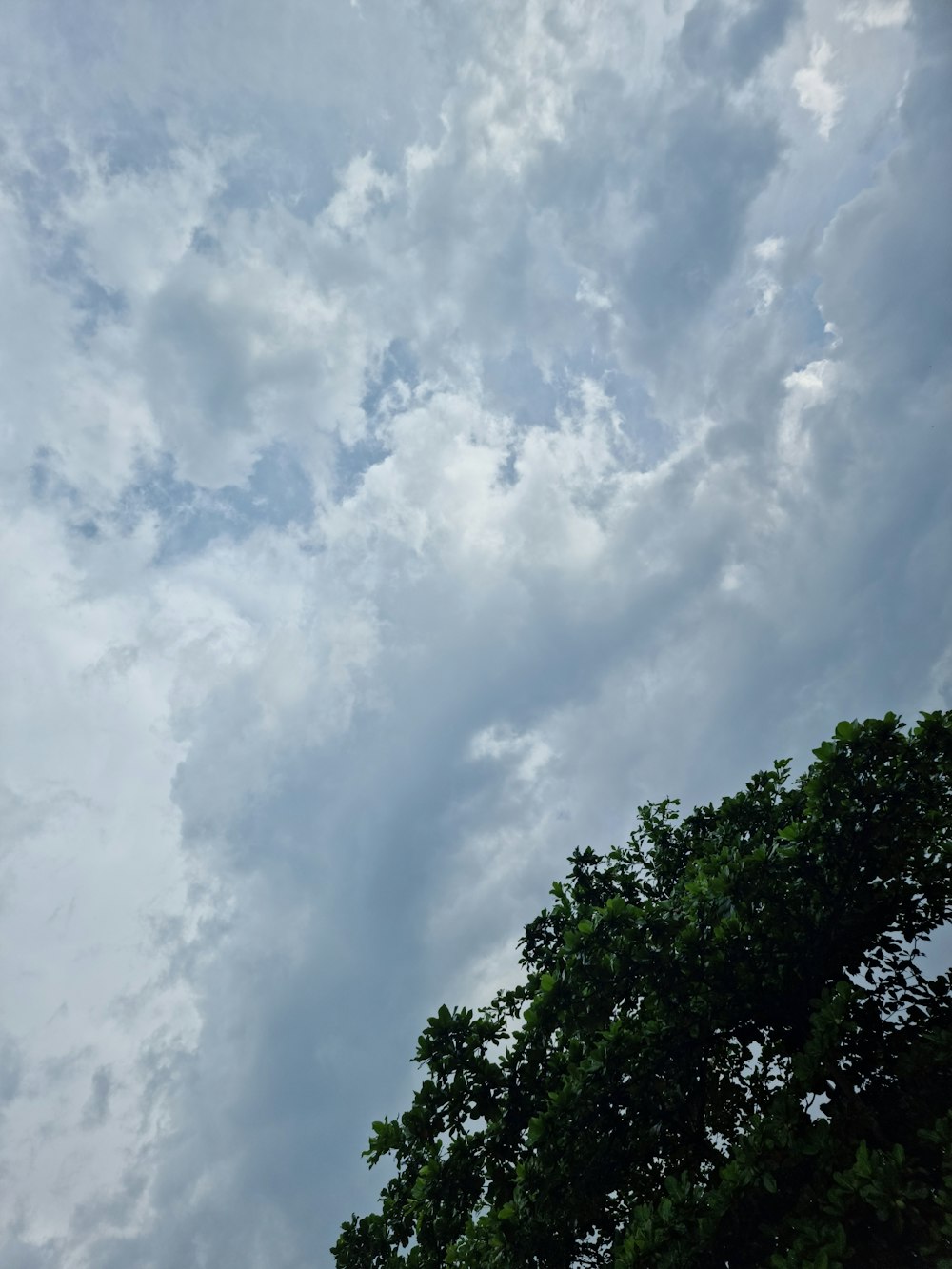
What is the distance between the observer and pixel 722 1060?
13.6 m

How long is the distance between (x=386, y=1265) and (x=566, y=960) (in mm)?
7165

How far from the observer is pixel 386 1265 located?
45.6ft

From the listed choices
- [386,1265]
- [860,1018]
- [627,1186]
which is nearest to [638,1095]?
[627,1186]

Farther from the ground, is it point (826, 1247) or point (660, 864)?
point (660, 864)

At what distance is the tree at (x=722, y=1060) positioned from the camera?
10414mm

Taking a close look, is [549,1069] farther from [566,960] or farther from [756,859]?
[756,859]

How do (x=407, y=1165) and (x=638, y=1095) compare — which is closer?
(x=638, y=1095)

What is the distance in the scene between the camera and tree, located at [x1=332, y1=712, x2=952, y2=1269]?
10.4m

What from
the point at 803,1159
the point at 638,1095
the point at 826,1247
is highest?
the point at 638,1095

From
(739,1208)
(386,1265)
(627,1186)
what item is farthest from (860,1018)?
(386,1265)

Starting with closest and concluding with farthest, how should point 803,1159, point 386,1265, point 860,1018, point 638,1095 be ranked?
point 803,1159, point 638,1095, point 860,1018, point 386,1265

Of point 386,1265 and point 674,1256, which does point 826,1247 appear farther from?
point 386,1265

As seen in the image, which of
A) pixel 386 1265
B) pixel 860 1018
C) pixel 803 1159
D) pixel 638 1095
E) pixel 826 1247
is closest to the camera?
pixel 826 1247

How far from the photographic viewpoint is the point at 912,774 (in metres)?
12.2
